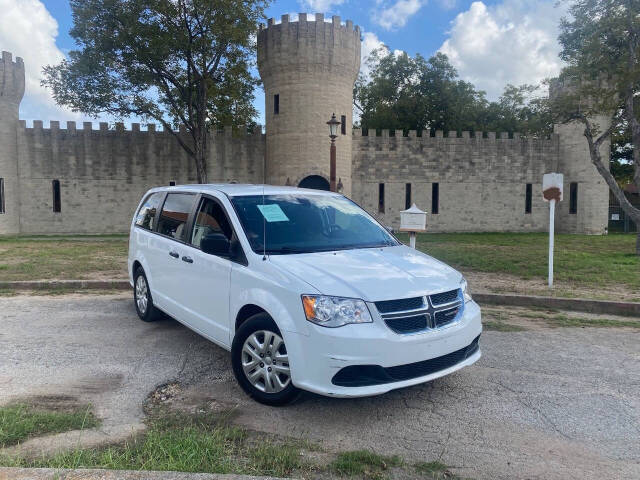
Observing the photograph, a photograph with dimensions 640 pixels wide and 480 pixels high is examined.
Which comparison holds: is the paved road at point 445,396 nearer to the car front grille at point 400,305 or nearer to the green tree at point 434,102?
the car front grille at point 400,305

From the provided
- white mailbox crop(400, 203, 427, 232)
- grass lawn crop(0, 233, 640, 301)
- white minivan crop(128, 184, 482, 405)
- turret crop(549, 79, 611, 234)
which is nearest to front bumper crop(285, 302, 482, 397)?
white minivan crop(128, 184, 482, 405)

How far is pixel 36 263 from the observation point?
11.6m

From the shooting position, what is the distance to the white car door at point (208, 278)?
Result: 13.8ft

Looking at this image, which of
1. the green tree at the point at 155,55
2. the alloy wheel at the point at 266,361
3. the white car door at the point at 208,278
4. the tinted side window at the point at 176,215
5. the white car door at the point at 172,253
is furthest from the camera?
the green tree at the point at 155,55

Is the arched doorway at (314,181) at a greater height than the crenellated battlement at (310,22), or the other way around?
the crenellated battlement at (310,22)

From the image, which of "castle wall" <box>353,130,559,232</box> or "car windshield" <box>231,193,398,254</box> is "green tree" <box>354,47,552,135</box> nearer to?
"castle wall" <box>353,130,559,232</box>

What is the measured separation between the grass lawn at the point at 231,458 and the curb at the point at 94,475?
0.22 m

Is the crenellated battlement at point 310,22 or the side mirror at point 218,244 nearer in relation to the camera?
the side mirror at point 218,244

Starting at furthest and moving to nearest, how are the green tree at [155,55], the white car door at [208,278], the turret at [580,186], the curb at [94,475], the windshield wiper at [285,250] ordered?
the turret at [580,186], the green tree at [155,55], the white car door at [208,278], the windshield wiper at [285,250], the curb at [94,475]

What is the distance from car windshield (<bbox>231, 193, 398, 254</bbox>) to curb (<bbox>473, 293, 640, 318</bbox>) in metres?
3.80

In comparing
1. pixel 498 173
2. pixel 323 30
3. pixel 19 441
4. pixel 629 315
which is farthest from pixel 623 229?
pixel 19 441

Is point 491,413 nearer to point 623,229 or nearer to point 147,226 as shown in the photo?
point 147,226

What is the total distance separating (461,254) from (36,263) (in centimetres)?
1167

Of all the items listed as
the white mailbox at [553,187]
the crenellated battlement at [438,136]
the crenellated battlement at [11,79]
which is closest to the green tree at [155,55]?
the crenellated battlement at [11,79]
